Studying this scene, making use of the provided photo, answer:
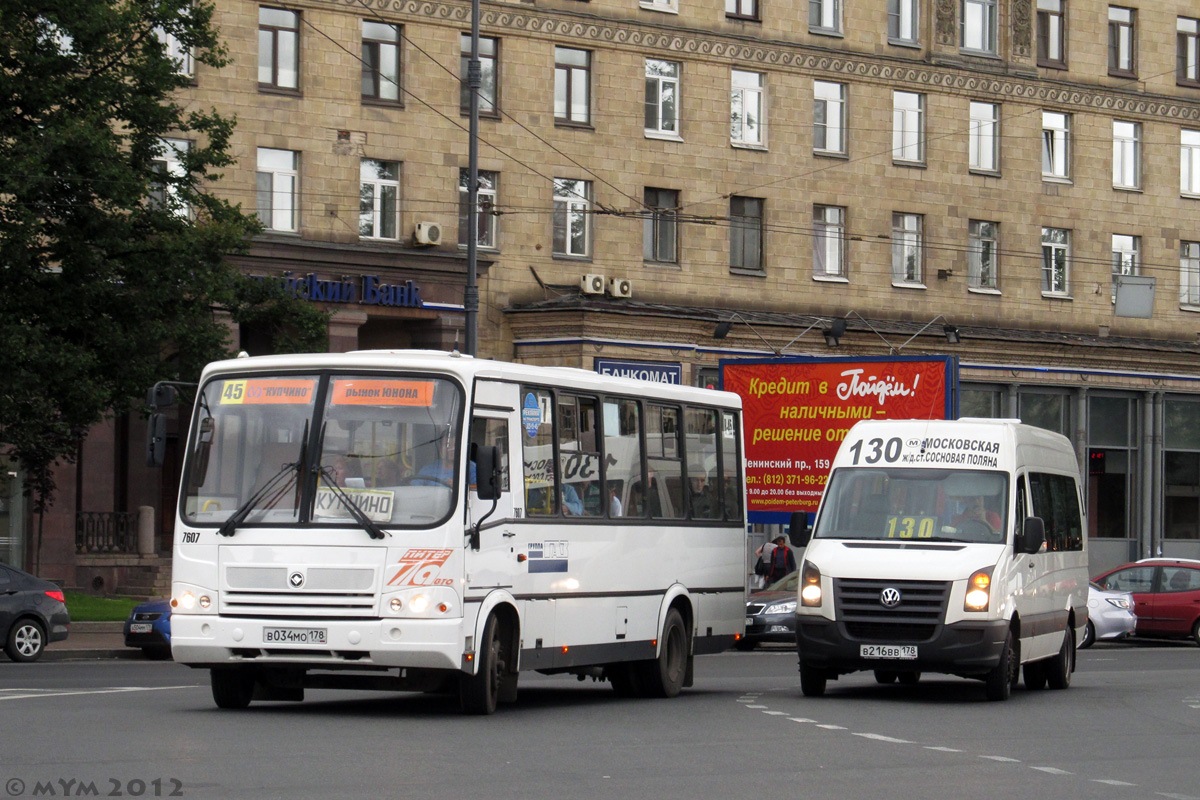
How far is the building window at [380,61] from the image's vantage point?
142 feet

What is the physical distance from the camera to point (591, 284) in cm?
4503

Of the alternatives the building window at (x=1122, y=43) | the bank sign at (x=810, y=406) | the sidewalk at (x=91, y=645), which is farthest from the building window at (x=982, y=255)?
the sidewalk at (x=91, y=645)

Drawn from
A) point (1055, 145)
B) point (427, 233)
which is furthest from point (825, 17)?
point (427, 233)

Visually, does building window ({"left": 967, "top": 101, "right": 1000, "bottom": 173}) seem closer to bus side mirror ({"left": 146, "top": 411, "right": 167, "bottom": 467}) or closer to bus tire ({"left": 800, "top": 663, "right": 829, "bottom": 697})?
bus tire ({"left": 800, "top": 663, "right": 829, "bottom": 697})

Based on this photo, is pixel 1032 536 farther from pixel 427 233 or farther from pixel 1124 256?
pixel 1124 256

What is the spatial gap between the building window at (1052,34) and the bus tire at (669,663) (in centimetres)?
3570

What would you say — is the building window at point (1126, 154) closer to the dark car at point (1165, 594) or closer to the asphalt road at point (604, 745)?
the dark car at point (1165, 594)

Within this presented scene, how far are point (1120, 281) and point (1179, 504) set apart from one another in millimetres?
7083

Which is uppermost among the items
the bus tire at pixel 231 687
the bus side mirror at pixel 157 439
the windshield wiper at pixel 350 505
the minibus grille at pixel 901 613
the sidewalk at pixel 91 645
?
the bus side mirror at pixel 157 439

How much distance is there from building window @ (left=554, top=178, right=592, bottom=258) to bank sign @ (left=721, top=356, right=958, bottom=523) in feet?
35.7

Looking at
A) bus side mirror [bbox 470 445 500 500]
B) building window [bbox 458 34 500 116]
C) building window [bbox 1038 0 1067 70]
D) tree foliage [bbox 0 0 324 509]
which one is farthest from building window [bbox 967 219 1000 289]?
bus side mirror [bbox 470 445 500 500]

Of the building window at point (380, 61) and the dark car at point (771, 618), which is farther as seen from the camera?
the building window at point (380, 61)

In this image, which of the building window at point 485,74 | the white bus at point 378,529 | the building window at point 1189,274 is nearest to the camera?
the white bus at point 378,529

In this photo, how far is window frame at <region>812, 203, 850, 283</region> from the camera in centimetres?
4953
